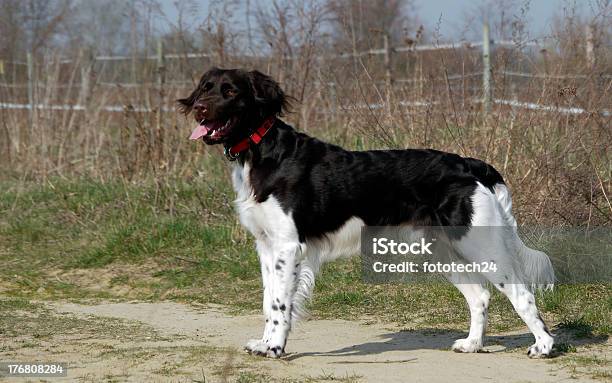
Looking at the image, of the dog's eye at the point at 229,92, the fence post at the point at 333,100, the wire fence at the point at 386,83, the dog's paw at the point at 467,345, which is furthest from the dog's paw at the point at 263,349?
the fence post at the point at 333,100

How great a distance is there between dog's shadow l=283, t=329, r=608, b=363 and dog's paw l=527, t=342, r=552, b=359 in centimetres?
6

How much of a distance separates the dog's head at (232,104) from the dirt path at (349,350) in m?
A: 1.22

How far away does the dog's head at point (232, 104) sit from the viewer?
5.13 meters

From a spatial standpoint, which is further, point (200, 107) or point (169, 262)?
point (169, 262)

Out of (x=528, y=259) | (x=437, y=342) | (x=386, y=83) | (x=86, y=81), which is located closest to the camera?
(x=528, y=259)

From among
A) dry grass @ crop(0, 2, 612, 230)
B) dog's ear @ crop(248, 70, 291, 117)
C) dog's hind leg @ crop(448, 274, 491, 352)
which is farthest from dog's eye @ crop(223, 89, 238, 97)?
dry grass @ crop(0, 2, 612, 230)

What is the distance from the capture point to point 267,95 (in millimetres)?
5297

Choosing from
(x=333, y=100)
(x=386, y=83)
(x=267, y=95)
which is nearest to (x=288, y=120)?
(x=333, y=100)

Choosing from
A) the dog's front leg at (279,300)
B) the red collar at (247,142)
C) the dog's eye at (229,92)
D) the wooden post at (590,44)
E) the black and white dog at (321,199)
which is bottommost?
the dog's front leg at (279,300)

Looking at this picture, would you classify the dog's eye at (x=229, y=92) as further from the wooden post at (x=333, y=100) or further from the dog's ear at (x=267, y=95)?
the wooden post at (x=333, y=100)

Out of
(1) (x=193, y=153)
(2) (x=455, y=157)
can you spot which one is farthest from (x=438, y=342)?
(1) (x=193, y=153)

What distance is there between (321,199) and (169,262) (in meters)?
2.94

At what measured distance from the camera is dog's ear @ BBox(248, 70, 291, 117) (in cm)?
528

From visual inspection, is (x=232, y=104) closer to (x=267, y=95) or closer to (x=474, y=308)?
(x=267, y=95)
